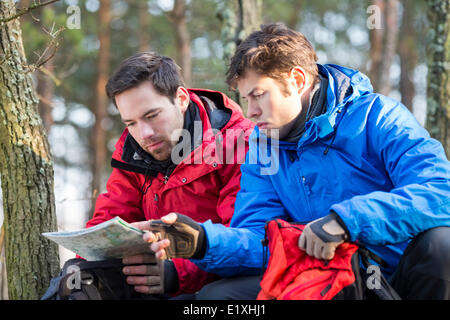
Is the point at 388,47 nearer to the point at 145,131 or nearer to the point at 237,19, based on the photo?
the point at 237,19

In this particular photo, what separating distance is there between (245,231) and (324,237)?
0.58 metres

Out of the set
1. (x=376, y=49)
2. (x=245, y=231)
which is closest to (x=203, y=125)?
(x=245, y=231)

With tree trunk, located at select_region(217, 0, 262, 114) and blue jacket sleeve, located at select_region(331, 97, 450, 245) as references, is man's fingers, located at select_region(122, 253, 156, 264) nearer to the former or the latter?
blue jacket sleeve, located at select_region(331, 97, 450, 245)

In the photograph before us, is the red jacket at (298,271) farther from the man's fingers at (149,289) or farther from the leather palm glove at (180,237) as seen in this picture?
the man's fingers at (149,289)

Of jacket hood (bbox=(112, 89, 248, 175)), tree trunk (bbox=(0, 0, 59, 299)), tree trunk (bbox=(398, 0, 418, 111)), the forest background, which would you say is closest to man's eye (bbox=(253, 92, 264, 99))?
jacket hood (bbox=(112, 89, 248, 175))

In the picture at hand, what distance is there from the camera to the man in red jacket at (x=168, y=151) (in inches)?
112

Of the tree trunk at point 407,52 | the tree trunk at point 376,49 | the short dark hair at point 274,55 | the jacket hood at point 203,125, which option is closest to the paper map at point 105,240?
the jacket hood at point 203,125

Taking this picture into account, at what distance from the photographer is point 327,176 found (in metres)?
2.42

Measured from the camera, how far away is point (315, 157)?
245 cm
